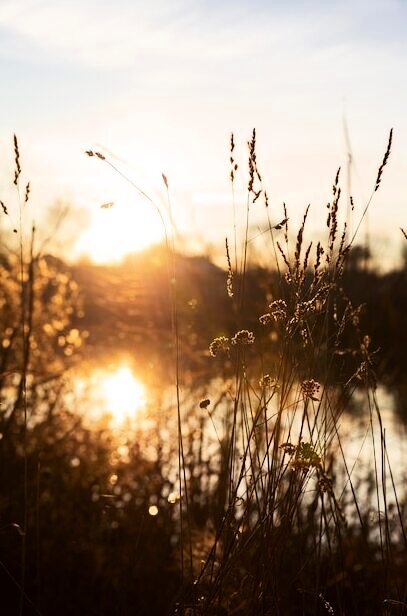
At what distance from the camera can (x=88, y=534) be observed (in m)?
4.25

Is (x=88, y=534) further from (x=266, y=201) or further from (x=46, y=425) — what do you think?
(x=266, y=201)

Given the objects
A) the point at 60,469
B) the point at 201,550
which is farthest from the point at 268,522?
the point at 60,469

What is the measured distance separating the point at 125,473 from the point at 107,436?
794 millimetres

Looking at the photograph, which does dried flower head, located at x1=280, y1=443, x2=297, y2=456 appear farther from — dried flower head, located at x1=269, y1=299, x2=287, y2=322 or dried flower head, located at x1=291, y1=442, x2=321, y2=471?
dried flower head, located at x1=269, y1=299, x2=287, y2=322

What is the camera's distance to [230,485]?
1.94m

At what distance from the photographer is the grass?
193 centimetres

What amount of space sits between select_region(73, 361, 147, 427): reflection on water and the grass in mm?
405

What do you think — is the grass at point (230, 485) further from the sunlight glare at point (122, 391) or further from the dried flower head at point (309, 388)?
the sunlight glare at point (122, 391)

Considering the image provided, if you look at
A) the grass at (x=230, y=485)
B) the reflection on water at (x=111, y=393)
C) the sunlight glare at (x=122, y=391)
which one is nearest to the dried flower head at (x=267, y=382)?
the grass at (x=230, y=485)

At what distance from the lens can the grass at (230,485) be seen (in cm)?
193

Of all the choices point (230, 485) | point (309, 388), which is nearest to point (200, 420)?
point (230, 485)

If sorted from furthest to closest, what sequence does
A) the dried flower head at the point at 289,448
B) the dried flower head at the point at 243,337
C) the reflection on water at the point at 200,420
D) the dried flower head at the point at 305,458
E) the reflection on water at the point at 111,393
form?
1. the reflection on water at the point at 111,393
2. the reflection on water at the point at 200,420
3. the dried flower head at the point at 243,337
4. the dried flower head at the point at 289,448
5. the dried flower head at the point at 305,458

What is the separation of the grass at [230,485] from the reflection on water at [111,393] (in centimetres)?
40

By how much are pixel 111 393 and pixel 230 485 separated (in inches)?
298
